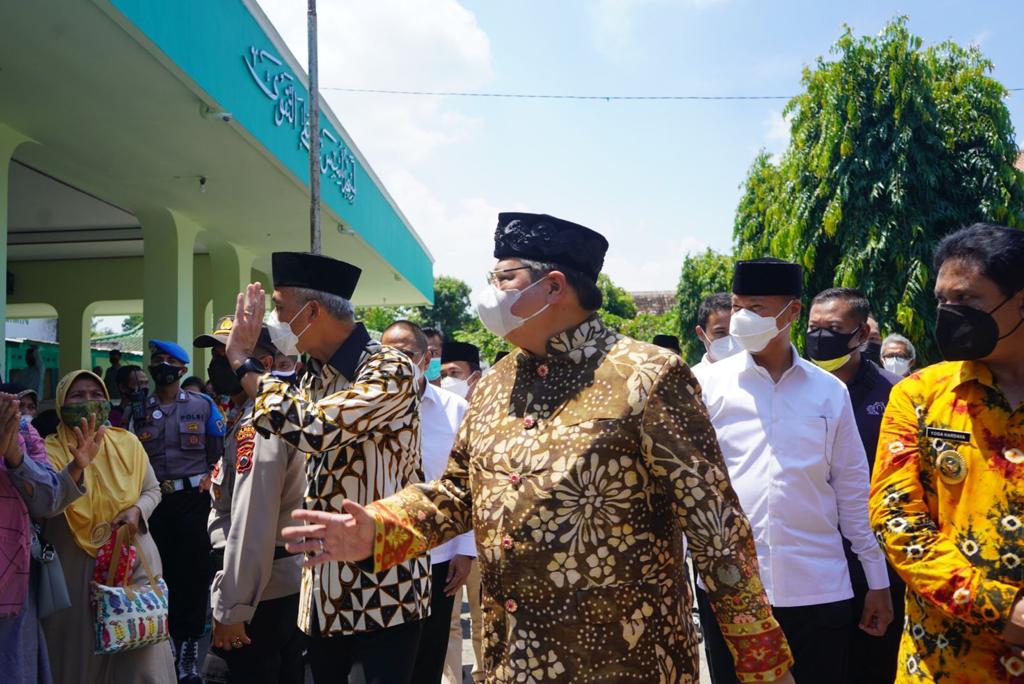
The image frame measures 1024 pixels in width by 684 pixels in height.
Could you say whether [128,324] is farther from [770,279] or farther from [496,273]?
[496,273]

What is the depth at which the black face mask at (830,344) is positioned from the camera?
4.34 meters

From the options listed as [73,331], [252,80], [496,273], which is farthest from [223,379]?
[73,331]

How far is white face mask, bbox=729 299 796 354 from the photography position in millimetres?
3727

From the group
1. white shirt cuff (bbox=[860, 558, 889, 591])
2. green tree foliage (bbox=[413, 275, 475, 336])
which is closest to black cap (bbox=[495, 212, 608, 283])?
white shirt cuff (bbox=[860, 558, 889, 591])

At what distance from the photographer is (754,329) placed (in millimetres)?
3750

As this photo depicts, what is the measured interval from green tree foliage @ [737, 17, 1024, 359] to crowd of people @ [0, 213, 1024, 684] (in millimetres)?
9375

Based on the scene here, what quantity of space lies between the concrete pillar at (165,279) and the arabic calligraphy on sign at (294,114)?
7.74ft

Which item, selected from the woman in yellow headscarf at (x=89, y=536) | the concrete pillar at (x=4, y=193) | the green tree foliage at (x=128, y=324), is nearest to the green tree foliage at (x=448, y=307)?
the green tree foliage at (x=128, y=324)

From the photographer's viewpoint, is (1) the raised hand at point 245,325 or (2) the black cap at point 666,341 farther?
(2) the black cap at point 666,341

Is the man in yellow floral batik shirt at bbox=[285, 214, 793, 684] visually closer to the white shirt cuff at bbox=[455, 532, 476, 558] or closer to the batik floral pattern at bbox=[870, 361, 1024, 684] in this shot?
the batik floral pattern at bbox=[870, 361, 1024, 684]

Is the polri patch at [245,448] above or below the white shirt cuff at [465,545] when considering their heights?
above

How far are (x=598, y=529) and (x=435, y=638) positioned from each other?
2612mm

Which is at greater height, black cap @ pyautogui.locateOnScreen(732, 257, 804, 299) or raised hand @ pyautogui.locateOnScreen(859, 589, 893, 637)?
black cap @ pyautogui.locateOnScreen(732, 257, 804, 299)

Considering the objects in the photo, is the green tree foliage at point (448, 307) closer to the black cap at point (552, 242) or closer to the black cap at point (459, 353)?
the black cap at point (459, 353)
